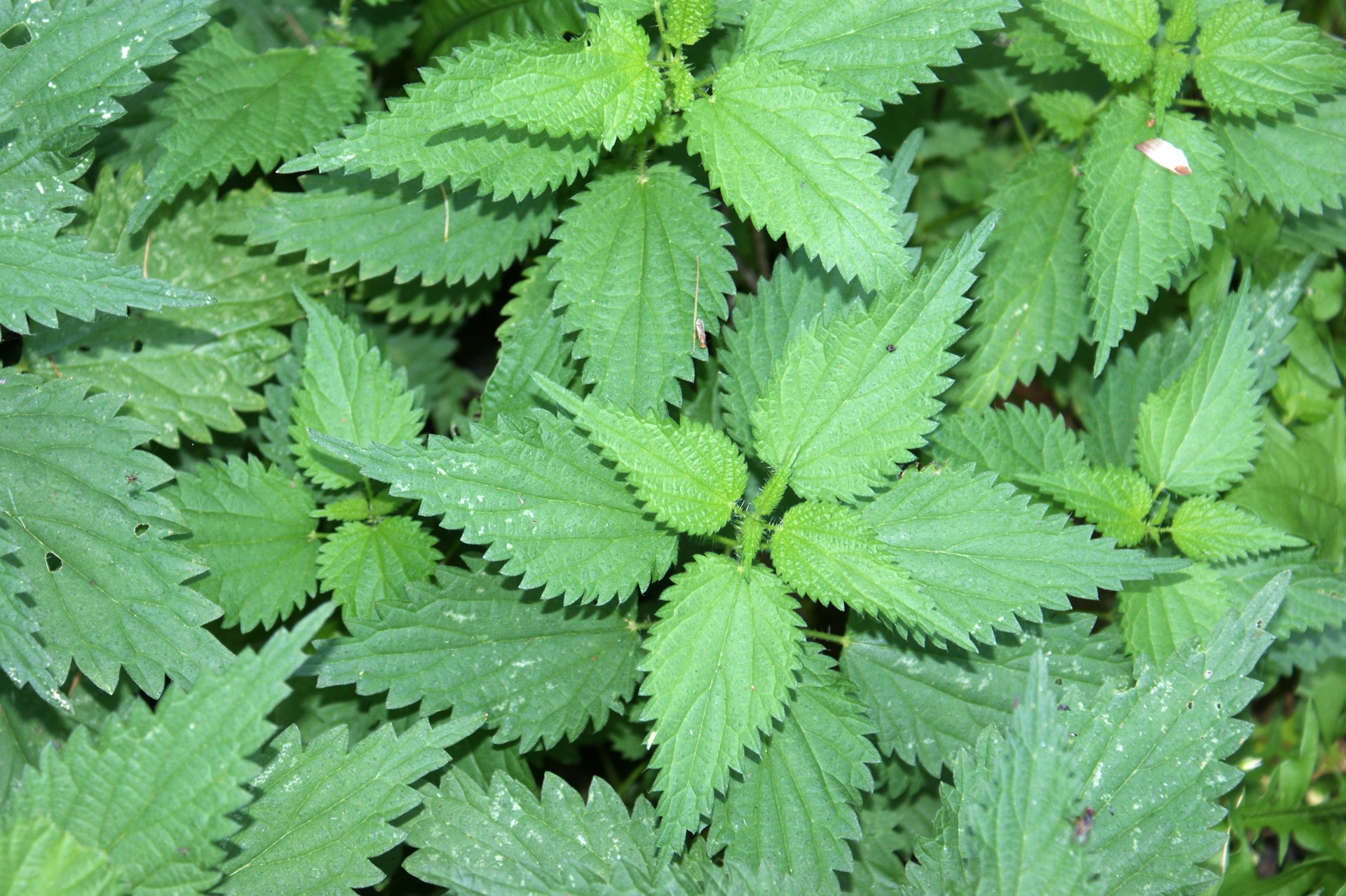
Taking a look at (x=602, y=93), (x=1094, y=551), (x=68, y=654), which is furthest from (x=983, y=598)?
(x=68, y=654)

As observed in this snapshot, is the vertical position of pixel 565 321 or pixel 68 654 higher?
pixel 565 321

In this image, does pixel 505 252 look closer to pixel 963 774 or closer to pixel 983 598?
pixel 983 598

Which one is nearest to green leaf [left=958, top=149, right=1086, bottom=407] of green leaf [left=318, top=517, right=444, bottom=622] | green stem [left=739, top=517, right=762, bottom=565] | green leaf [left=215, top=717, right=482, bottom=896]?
green stem [left=739, top=517, right=762, bottom=565]

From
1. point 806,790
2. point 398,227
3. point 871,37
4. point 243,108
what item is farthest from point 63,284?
point 806,790

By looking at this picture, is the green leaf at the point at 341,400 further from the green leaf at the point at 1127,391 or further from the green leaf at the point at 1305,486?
the green leaf at the point at 1305,486

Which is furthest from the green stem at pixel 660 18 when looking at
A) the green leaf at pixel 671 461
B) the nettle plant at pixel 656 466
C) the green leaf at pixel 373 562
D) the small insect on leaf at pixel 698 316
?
the green leaf at pixel 373 562
